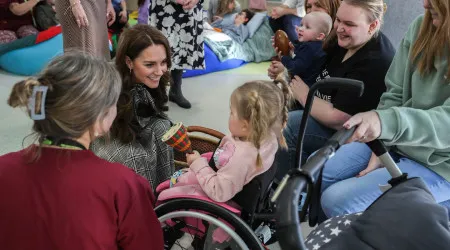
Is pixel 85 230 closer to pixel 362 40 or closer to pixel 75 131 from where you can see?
pixel 75 131

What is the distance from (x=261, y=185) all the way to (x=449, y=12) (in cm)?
79

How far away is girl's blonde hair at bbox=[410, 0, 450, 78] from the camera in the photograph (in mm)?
1261

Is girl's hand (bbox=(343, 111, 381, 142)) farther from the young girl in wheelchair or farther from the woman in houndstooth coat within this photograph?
the woman in houndstooth coat

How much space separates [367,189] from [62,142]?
97cm

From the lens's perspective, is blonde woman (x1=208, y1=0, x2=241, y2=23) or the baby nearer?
the baby

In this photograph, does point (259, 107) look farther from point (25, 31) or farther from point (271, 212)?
point (25, 31)

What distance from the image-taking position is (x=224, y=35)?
4598mm

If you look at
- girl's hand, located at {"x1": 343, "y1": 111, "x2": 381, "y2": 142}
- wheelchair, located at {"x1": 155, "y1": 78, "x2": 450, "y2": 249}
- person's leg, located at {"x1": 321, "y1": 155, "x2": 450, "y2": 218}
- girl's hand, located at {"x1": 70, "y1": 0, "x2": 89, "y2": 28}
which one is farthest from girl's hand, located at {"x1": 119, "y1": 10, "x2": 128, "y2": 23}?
girl's hand, located at {"x1": 343, "y1": 111, "x2": 381, "y2": 142}

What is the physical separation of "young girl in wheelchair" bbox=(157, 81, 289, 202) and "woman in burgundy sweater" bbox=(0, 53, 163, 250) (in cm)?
33

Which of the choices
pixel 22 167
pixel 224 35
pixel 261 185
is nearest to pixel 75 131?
pixel 22 167

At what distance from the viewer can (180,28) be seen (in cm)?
305

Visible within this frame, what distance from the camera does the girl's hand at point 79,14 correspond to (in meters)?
2.10

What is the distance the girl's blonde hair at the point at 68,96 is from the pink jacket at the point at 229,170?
1.40ft

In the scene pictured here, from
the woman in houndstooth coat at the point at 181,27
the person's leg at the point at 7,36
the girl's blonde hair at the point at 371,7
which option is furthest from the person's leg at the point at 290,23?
the person's leg at the point at 7,36
